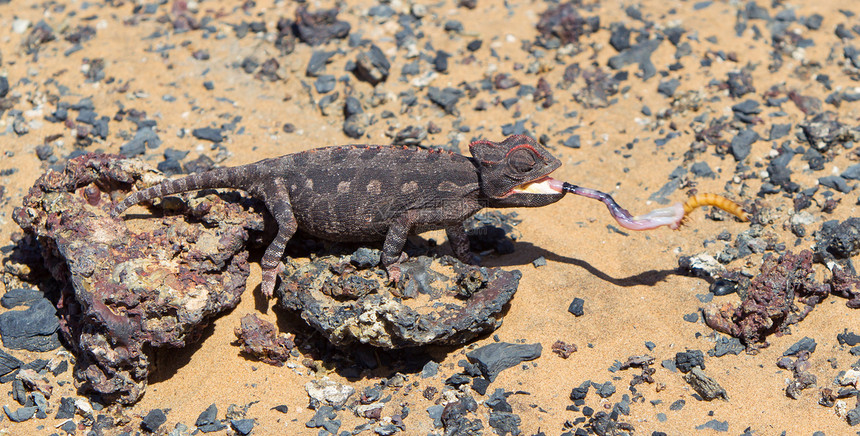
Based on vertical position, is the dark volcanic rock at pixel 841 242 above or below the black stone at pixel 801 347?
above

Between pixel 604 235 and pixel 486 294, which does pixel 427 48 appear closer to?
pixel 604 235

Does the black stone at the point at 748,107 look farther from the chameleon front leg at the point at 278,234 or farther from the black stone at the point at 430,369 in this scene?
the chameleon front leg at the point at 278,234

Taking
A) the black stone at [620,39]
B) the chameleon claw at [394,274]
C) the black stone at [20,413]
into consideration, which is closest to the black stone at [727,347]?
the chameleon claw at [394,274]

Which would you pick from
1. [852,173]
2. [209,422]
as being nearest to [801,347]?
[852,173]

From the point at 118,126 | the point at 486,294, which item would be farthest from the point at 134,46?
the point at 486,294

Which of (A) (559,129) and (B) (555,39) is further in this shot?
(B) (555,39)
